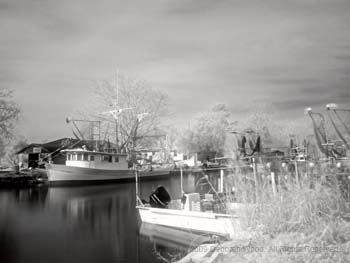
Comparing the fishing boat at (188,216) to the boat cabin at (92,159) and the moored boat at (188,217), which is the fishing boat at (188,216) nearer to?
the moored boat at (188,217)

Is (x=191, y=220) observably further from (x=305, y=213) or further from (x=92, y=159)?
(x=92, y=159)

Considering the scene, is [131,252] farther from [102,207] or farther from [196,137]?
[196,137]

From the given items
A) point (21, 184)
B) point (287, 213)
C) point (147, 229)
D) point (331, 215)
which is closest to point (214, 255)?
point (287, 213)

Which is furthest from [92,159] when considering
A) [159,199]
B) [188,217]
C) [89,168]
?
[188,217]

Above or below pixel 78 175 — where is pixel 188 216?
below

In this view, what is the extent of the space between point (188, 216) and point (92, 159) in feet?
89.0

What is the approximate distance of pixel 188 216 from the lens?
464 inches

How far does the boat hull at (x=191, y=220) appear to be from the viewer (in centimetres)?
1002

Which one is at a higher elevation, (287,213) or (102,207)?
(287,213)

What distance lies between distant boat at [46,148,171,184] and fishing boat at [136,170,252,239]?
2187 centimetres

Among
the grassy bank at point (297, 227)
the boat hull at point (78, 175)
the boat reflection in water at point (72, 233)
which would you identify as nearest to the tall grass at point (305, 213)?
the grassy bank at point (297, 227)

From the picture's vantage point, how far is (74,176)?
34500 mm

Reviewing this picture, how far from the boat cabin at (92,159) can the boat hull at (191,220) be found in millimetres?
23843

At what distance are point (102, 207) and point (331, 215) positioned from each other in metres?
16.7
